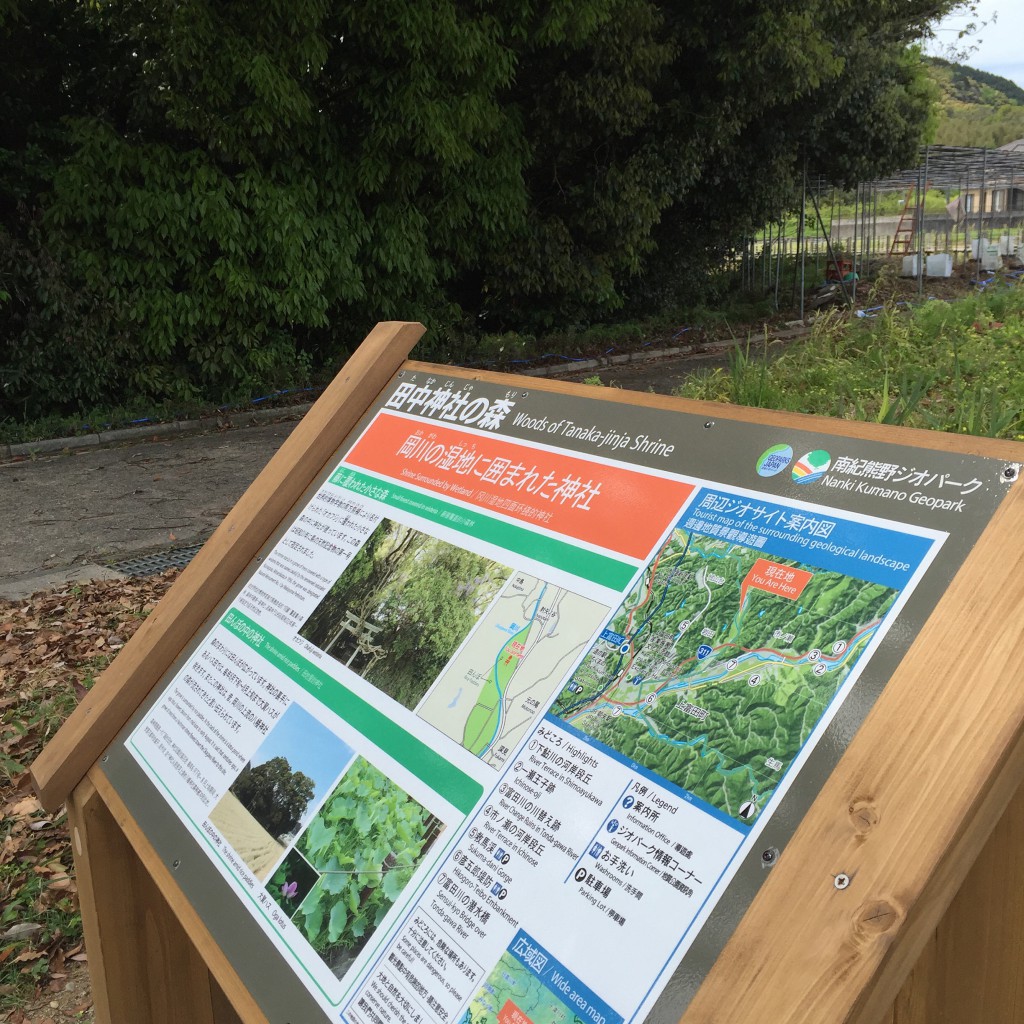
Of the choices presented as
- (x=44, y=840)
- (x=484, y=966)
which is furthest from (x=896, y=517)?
(x=44, y=840)

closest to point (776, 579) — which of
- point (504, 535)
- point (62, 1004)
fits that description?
point (504, 535)

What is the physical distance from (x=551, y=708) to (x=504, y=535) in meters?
0.35

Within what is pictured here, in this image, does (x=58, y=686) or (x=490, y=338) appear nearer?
(x=58, y=686)

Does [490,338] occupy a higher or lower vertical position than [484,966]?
higher

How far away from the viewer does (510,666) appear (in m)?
1.41

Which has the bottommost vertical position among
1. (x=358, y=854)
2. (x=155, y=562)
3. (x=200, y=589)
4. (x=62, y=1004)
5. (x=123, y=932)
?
(x=62, y=1004)

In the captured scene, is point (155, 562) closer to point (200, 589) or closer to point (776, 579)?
point (200, 589)

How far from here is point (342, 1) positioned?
11.4 m

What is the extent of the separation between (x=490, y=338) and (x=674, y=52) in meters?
4.99

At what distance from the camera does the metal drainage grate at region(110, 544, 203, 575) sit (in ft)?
20.8

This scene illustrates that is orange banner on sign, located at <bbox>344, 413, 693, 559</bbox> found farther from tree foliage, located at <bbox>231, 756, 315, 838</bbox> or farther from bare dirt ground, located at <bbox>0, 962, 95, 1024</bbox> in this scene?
bare dirt ground, located at <bbox>0, 962, 95, 1024</bbox>

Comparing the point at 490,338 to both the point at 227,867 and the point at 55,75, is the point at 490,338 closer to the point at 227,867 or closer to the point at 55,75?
the point at 55,75

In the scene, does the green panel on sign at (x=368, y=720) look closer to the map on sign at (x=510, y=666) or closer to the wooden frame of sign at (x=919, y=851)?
the map on sign at (x=510, y=666)

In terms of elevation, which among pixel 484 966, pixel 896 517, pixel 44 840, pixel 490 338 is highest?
pixel 490 338
